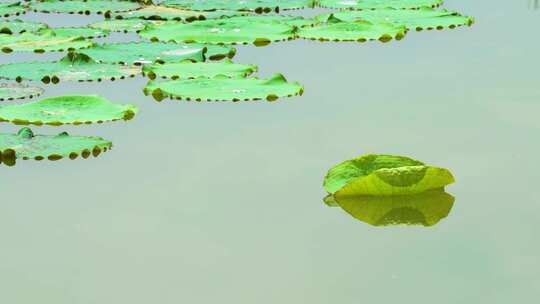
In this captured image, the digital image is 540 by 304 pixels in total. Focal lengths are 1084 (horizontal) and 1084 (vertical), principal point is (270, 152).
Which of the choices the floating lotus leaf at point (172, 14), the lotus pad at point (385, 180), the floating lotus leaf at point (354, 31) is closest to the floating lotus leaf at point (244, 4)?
the floating lotus leaf at point (172, 14)

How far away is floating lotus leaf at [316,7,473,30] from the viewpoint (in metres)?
5.50

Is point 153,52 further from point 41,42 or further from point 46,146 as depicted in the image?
point 46,146

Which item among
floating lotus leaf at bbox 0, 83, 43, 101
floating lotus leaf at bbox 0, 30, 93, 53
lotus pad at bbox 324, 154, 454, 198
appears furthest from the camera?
floating lotus leaf at bbox 0, 30, 93, 53

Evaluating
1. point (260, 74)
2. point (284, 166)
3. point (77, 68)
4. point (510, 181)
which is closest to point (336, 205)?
point (284, 166)

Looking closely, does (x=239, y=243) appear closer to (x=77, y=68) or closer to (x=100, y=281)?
(x=100, y=281)

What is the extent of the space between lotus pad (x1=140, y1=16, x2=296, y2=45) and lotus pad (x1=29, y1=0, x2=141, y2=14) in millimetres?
589

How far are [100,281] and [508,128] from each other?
67.4 inches

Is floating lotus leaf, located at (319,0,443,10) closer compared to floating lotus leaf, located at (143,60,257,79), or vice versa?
floating lotus leaf, located at (143,60,257,79)

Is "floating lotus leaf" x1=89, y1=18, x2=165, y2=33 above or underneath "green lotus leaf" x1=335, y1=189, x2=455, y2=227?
underneath

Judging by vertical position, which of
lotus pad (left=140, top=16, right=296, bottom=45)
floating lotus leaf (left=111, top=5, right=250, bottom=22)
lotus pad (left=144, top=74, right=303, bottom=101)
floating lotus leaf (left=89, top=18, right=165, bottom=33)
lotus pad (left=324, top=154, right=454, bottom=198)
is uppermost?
lotus pad (left=324, top=154, right=454, bottom=198)

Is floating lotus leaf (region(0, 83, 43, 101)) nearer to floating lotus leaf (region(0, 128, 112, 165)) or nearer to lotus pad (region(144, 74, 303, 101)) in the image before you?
lotus pad (region(144, 74, 303, 101))

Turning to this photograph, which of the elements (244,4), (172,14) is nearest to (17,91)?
(172,14)

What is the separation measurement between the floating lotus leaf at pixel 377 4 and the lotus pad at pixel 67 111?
2306 millimetres

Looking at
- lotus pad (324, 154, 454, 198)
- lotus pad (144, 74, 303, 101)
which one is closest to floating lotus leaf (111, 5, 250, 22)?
lotus pad (144, 74, 303, 101)
